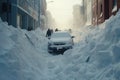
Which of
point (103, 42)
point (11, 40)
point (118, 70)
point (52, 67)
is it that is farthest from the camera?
point (52, 67)

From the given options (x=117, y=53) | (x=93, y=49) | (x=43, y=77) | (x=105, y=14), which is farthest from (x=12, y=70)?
(x=105, y=14)

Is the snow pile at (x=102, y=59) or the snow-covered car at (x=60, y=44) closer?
the snow pile at (x=102, y=59)

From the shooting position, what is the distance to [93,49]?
13.1m

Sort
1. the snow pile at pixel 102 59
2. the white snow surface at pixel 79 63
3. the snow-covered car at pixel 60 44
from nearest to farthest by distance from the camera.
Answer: the white snow surface at pixel 79 63 → the snow pile at pixel 102 59 → the snow-covered car at pixel 60 44

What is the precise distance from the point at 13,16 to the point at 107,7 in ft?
32.2

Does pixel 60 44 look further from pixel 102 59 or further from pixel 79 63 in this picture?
pixel 102 59

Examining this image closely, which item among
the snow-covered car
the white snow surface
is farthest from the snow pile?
the snow-covered car

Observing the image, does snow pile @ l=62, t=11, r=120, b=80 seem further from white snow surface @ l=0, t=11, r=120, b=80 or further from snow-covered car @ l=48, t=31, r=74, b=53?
snow-covered car @ l=48, t=31, r=74, b=53

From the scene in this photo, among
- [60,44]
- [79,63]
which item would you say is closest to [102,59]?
[79,63]

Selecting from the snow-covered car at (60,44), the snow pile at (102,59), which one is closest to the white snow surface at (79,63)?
the snow pile at (102,59)

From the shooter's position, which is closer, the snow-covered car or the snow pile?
the snow pile

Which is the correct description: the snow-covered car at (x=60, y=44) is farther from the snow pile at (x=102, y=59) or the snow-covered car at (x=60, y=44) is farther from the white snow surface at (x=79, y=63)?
the white snow surface at (x=79, y=63)

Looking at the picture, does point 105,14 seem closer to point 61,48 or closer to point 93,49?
point 61,48

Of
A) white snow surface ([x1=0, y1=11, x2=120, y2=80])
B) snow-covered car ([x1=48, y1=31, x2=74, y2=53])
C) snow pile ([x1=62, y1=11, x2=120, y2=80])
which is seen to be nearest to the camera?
white snow surface ([x1=0, y1=11, x2=120, y2=80])
